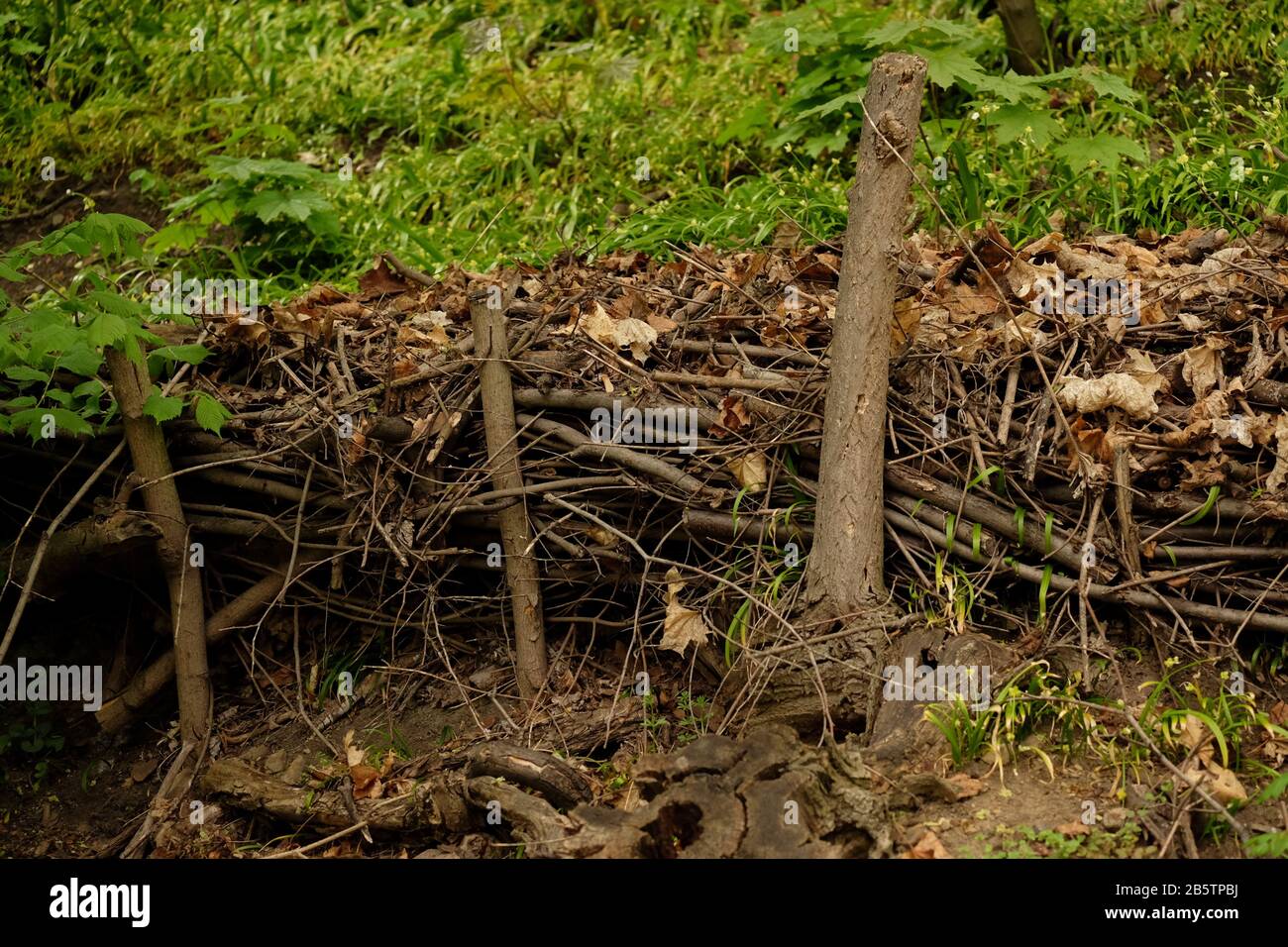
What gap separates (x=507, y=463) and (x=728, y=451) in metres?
0.77

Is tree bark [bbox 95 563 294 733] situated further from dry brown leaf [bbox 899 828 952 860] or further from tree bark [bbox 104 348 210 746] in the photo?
dry brown leaf [bbox 899 828 952 860]

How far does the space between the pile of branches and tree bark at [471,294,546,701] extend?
10 millimetres

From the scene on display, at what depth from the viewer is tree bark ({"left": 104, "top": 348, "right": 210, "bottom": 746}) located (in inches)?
159

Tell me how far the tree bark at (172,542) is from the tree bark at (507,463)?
119cm

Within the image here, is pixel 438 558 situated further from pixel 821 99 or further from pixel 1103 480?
pixel 821 99

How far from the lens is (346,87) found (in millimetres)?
7664

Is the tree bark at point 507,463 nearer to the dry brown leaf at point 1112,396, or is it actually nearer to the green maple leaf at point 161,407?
the green maple leaf at point 161,407

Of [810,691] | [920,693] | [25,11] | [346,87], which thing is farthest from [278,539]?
[25,11]

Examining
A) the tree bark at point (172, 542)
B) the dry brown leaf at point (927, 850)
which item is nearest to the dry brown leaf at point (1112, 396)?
the dry brown leaf at point (927, 850)

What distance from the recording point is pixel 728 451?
153 inches

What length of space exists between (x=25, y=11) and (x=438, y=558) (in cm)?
644

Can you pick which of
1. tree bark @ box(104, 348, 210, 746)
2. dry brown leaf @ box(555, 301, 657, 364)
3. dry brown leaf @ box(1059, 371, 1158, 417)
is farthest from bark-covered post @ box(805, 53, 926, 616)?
tree bark @ box(104, 348, 210, 746)

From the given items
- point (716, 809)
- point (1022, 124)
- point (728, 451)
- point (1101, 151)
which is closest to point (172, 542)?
point (728, 451)

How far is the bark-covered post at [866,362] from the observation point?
352 cm
